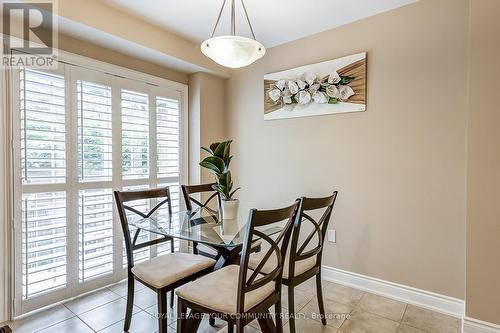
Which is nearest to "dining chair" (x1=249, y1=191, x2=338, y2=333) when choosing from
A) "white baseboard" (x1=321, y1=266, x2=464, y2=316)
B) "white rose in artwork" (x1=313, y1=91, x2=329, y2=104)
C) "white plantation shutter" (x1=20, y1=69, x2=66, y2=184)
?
"white baseboard" (x1=321, y1=266, x2=464, y2=316)

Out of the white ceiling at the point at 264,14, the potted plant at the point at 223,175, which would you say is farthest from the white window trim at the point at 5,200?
the potted plant at the point at 223,175

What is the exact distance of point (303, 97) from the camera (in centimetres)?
289

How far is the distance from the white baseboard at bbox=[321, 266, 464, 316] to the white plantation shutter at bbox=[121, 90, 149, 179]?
7.20 feet

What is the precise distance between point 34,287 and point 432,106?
348cm

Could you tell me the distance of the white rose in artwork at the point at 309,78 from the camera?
2814 millimetres

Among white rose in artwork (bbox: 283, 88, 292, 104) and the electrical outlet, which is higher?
white rose in artwork (bbox: 283, 88, 292, 104)

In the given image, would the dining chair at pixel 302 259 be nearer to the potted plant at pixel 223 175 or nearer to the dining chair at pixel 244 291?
the dining chair at pixel 244 291

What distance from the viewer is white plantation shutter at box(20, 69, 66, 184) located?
212 centimetres

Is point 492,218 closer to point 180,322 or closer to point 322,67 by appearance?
point 322,67

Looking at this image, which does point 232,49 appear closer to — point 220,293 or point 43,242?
point 220,293

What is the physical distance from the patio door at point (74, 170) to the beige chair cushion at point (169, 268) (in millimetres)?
860

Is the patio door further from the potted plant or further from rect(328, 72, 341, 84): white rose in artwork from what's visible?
rect(328, 72, 341, 84): white rose in artwork

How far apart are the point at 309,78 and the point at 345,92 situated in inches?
16.1

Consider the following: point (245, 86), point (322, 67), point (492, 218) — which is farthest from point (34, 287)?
point (492, 218)
